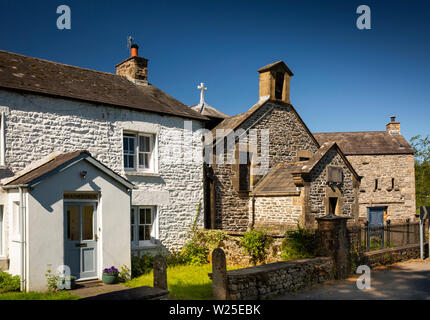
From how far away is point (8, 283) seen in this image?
10023 mm

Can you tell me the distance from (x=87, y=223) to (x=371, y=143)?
25.1 metres

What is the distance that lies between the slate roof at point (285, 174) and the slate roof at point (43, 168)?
6.89 meters

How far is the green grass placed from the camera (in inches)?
365

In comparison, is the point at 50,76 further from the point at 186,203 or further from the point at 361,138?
the point at 361,138

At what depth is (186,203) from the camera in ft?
49.4

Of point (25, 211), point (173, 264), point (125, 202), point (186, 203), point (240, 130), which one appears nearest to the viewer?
point (25, 211)

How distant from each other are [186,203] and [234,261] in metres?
2.83

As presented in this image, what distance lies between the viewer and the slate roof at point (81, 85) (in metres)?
12.0

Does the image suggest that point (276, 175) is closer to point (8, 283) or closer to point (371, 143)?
point (8, 283)

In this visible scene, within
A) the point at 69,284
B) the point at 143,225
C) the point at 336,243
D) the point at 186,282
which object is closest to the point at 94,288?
the point at 69,284

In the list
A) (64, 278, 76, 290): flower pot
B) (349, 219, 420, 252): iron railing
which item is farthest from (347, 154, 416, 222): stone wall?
(64, 278, 76, 290): flower pot

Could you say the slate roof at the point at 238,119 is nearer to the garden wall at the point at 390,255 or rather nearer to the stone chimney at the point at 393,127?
the garden wall at the point at 390,255

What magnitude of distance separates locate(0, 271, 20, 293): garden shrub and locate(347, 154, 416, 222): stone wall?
24739 mm
